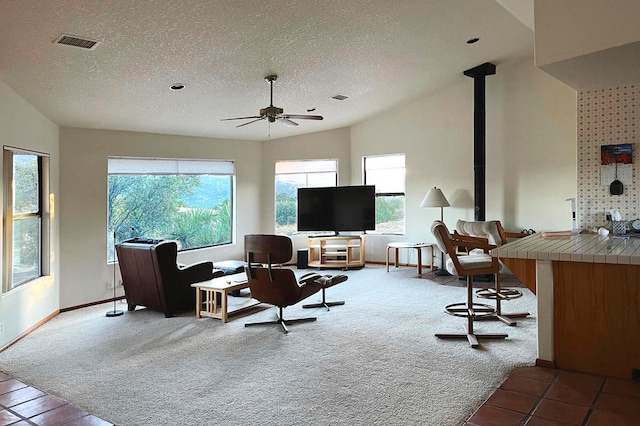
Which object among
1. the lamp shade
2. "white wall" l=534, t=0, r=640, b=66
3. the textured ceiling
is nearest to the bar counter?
"white wall" l=534, t=0, r=640, b=66

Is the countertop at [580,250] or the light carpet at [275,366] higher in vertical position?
the countertop at [580,250]

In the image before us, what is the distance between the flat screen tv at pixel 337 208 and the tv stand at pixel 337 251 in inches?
7.5

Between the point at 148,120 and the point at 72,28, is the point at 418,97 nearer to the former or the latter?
the point at 148,120

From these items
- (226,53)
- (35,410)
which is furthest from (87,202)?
(35,410)

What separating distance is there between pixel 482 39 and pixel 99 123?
5.03 meters

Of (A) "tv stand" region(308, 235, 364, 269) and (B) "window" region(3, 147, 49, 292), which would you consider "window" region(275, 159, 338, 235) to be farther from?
(B) "window" region(3, 147, 49, 292)

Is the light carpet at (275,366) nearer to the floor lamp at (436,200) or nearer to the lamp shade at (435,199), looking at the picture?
the floor lamp at (436,200)

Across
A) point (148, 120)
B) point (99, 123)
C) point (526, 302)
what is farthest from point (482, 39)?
point (99, 123)

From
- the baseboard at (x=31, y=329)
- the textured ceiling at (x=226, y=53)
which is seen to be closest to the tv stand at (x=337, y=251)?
the textured ceiling at (x=226, y=53)

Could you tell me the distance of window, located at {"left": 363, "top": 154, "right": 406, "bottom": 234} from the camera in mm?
8547

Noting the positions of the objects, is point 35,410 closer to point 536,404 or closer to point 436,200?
point 536,404

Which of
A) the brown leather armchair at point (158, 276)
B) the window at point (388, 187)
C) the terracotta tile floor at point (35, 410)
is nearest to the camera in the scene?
the terracotta tile floor at point (35, 410)

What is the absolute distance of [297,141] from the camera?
29.0 feet

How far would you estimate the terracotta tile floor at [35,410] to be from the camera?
272 centimetres
